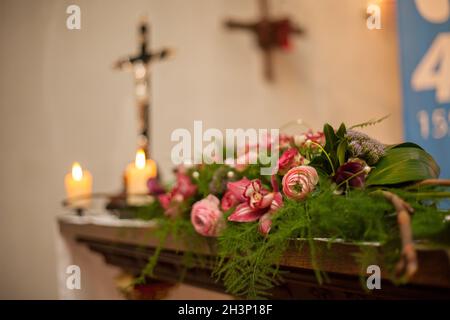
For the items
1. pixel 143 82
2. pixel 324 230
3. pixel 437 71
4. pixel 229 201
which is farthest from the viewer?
pixel 143 82

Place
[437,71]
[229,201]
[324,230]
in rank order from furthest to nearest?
[437,71] → [229,201] → [324,230]

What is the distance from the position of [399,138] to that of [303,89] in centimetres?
80

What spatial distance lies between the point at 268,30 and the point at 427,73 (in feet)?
4.67

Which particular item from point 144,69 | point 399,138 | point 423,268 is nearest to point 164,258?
point 423,268

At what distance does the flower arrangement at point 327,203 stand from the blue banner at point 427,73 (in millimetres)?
1382

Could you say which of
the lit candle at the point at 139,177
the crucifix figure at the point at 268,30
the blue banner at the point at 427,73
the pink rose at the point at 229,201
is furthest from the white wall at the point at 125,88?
the pink rose at the point at 229,201

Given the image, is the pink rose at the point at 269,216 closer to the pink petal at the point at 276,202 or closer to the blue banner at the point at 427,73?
the pink petal at the point at 276,202

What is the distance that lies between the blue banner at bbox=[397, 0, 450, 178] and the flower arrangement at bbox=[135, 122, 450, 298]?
1.38m

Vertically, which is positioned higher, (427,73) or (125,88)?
(125,88)

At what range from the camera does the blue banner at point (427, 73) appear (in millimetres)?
2068

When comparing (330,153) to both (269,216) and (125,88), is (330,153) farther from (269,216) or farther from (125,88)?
(125,88)

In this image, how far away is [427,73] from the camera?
6.92 ft

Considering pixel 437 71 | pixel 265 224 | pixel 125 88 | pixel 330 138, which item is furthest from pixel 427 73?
pixel 125 88

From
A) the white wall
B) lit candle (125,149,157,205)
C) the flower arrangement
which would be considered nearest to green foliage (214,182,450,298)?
the flower arrangement
